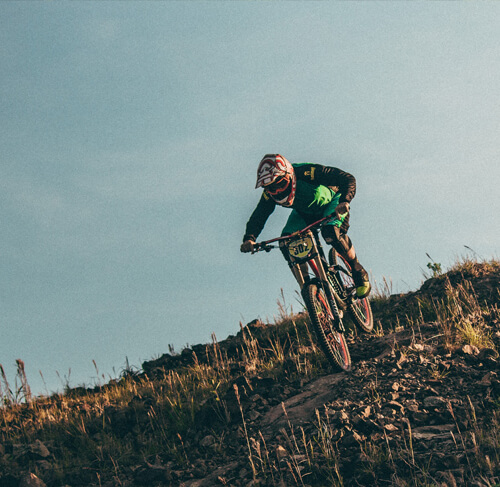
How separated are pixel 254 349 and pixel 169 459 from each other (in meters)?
2.73

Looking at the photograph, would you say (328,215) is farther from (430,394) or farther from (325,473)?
(325,473)

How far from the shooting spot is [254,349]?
8.01 metres

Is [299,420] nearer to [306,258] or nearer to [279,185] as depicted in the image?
[306,258]

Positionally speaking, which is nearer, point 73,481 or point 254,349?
point 73,481

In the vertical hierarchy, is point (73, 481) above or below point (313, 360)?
below

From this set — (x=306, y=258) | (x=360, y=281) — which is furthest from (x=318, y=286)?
(x=360, y=281)

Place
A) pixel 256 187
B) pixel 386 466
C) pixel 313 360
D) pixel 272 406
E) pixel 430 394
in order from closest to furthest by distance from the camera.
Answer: pixel 386 466 → pixel 430 394 → pixel 272 406 → pixel 256 187 → pixel 313 360

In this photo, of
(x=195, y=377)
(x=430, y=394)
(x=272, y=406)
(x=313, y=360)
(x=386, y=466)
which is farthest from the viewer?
(x=195, y=377)

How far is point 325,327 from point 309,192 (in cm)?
173

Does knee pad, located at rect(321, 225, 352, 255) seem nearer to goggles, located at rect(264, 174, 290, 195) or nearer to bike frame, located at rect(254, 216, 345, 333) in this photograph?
bike frame, located at rect(254, 216, 345, 333)

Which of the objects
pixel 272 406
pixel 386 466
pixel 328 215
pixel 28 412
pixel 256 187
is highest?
pixel 256 187

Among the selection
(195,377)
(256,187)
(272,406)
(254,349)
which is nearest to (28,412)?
(195,377)

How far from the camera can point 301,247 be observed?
6301mm

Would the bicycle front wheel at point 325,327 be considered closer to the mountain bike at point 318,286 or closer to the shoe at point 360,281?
the mountain bike at point 318,286
